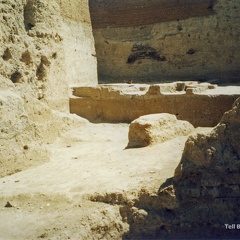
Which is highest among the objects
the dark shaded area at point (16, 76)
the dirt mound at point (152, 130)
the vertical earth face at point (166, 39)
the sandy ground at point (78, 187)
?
the vertical earth face at point (166, 39)

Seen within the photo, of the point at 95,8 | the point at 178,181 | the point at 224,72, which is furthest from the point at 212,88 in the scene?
the point at 95,8

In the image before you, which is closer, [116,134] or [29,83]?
[29,83]

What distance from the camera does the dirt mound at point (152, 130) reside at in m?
6.34

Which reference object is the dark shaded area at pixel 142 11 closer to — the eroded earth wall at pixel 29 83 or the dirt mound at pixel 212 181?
the eroded earth wall at pixel 29 83

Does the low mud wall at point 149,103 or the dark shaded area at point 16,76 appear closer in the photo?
the dark shaded area at point 16,76

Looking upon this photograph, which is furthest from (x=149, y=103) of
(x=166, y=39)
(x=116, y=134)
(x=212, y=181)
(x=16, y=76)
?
(x=166, y=39)

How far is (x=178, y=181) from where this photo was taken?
3859 mm

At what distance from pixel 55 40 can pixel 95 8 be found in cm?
811

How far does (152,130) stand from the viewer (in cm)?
637

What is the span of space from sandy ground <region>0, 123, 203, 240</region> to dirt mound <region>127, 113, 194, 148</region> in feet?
0.73

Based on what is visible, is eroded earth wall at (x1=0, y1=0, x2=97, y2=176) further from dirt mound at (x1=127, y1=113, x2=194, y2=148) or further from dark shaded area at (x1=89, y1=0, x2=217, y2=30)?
dark shaded area at (x1=89, y1=0, x2=217, y2=30)

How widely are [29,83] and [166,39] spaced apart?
9059mm

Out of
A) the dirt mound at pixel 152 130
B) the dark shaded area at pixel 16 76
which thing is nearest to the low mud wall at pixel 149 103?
the dirt mound at pixel 152 130

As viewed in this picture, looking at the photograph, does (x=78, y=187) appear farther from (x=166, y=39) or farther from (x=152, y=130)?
(x=166, y=39)
